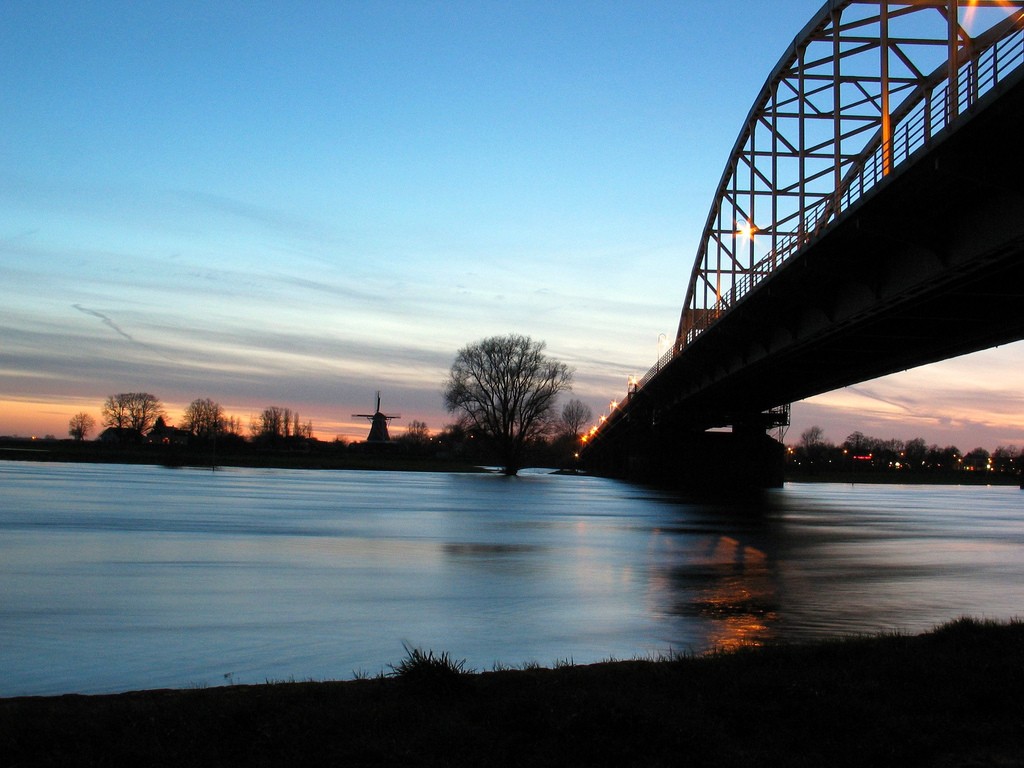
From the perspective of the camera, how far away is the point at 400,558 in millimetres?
21984

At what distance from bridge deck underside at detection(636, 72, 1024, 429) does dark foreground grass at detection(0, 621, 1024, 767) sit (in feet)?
50.4

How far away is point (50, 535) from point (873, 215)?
76.2ft

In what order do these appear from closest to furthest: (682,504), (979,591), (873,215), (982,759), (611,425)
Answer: (982,759) < (979,591) < (873,215) < (682,504) < (611,425)

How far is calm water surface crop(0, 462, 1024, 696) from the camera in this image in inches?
438

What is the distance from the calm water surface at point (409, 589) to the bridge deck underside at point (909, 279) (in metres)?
7.71

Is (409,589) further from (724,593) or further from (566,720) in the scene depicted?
(566,720)

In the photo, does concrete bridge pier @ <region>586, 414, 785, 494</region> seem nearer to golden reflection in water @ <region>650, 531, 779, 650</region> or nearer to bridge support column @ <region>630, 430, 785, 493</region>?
bridge support column @ <region>630, 430, 785, 493</region>

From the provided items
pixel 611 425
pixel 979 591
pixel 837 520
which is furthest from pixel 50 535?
pixel 611 425

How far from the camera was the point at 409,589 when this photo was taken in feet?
55.4

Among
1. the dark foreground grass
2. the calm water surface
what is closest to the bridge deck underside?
the calm water surface

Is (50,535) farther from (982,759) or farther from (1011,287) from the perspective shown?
(1011,287)

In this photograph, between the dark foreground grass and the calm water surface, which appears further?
the calm water surface

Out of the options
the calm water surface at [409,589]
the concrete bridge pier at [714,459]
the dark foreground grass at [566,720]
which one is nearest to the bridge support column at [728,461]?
the concrete bridge pier at [714,459]

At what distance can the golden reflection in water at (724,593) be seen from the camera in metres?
13.0
